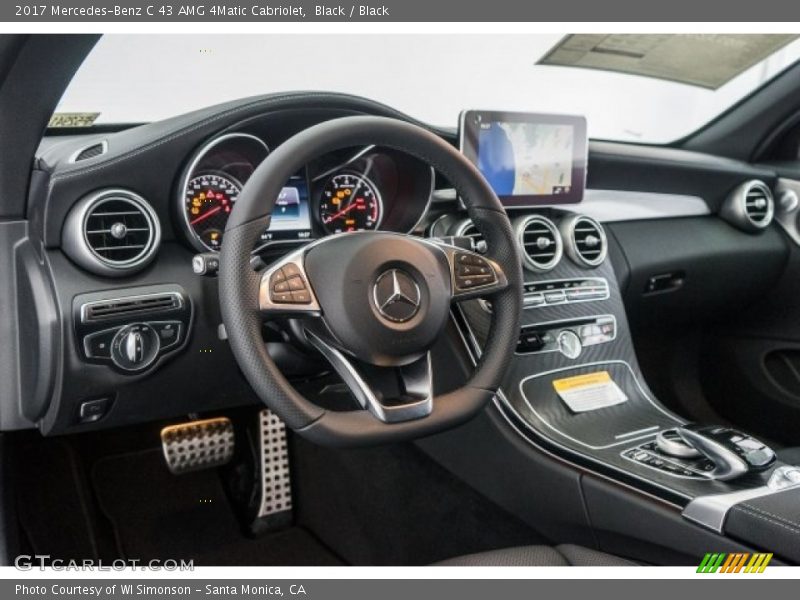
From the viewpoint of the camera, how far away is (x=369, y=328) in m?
1.10

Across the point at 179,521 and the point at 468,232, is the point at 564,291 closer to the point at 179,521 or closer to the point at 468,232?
the point at 468,232

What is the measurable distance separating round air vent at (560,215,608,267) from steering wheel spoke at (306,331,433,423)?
0.83m

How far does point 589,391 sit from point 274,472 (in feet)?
2.58

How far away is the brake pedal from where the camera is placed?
1889mm

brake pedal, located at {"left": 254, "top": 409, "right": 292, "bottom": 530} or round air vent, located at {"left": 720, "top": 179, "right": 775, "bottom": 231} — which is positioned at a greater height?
round air vent, located at {"left": 720, "top": 179, "right": 775, "bottom": 231}

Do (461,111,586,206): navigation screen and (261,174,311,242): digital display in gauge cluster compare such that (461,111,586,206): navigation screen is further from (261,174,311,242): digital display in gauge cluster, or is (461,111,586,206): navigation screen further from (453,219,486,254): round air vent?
(261,174,311,242): digital display in gauge cluster

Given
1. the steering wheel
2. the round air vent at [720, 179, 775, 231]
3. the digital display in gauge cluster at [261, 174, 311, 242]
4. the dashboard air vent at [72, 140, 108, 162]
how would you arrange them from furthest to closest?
the round air vent at [720, 179, 775, 231] → the digital display in gauge cluster at [261, 174, 311, 242] → the dashboard air vent at [72, 140, 108, 162] → the steering wheel

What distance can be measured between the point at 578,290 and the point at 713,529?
28.6 inches

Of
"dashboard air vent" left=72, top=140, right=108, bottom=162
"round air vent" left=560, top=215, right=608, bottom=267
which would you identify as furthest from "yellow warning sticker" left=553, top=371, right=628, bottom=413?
"dashboard air vent" left=72, top=140, right=108, bottom=162

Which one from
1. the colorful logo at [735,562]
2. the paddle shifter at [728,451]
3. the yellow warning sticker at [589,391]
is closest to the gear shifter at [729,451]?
the paddle shifter at [728,451]

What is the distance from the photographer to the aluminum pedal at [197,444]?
1.76 metres

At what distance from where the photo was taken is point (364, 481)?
1852mm

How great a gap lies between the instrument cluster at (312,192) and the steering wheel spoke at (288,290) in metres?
0.26

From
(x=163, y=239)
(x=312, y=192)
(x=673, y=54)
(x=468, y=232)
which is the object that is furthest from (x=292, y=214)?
(x=673, y=54)
